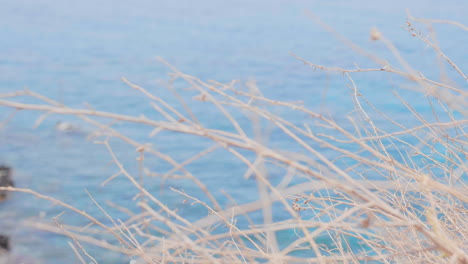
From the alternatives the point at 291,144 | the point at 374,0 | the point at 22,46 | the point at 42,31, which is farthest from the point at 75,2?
the point at 291,144

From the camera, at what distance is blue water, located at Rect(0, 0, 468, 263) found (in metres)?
5.58

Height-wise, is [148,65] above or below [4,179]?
below

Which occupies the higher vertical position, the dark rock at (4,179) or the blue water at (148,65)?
the dark rock at (4,179)

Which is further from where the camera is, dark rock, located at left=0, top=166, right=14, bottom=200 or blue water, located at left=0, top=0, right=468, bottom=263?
blue water, located at left=0, top=0, right=468, bottom=263

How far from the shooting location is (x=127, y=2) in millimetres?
12812

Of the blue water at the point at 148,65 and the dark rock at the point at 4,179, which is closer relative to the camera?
the dark rock at the point at 4,179

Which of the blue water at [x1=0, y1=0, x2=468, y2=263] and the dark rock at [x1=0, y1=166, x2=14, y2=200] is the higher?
the dark rock at [x1=0, y1=166, x2=14, y2=200]

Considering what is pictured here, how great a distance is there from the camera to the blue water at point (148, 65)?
558 centimetres

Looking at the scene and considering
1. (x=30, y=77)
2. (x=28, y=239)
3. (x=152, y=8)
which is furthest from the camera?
(x=152, y=8)

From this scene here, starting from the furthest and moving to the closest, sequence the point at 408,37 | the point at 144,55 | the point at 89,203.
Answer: the point at 408,37, the point at 144,55, the point at 89,203

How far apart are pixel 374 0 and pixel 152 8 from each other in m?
4.59

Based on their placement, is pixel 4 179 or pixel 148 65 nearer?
pixel 4 179

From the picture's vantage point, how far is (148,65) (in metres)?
8.98

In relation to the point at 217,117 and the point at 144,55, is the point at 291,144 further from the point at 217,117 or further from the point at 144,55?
the point at 144,55
